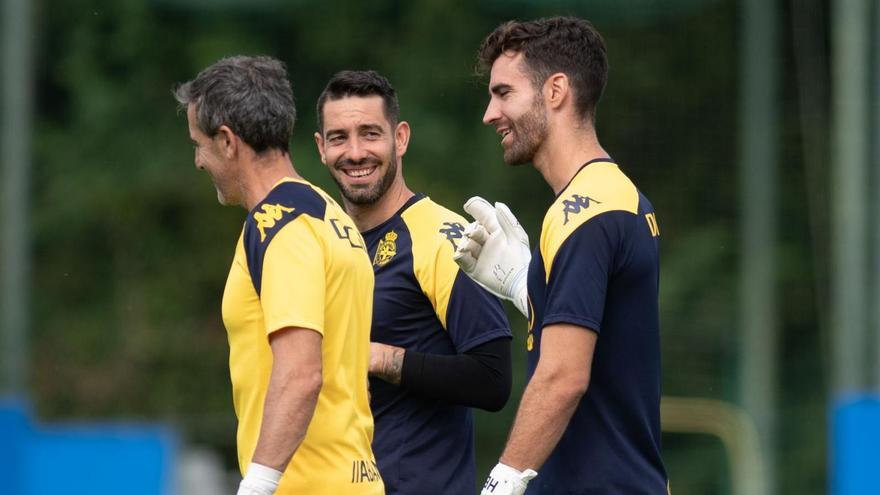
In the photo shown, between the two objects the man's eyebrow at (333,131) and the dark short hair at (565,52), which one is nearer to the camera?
the dark short hair at (565,52)

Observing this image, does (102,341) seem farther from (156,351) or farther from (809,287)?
(809,287)

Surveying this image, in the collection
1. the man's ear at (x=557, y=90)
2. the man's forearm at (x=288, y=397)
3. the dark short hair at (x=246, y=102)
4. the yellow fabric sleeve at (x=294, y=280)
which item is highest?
the man's ear at (x=557, y=90)

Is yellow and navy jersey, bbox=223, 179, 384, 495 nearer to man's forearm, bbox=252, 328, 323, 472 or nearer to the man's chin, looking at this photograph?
man's forearm, bbox=252, 328, 323, 472

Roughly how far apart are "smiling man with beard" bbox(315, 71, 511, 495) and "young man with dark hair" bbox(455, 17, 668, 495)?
0.53m

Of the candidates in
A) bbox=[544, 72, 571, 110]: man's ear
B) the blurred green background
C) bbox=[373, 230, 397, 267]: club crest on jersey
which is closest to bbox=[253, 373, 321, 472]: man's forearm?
bbox=[544, 72, 571, 110]: man's ear

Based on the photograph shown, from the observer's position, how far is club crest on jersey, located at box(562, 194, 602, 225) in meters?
4.08

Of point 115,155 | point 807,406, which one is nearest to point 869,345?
point 807,406

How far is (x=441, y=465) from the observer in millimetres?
4801

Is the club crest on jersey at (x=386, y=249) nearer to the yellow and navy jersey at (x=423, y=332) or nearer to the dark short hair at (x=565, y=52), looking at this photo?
the yellow and navy jersey at (x=423, y=332)

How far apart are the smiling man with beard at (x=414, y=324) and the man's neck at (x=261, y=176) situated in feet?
2.73

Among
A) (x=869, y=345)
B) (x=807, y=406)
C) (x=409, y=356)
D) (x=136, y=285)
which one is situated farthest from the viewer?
(x=136, y=285)

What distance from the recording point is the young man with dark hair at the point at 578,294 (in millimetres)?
4000

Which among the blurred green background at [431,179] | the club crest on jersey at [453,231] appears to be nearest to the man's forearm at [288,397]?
the club crest on jersey at [453,231]

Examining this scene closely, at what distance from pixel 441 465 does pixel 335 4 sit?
8620 millimetres
